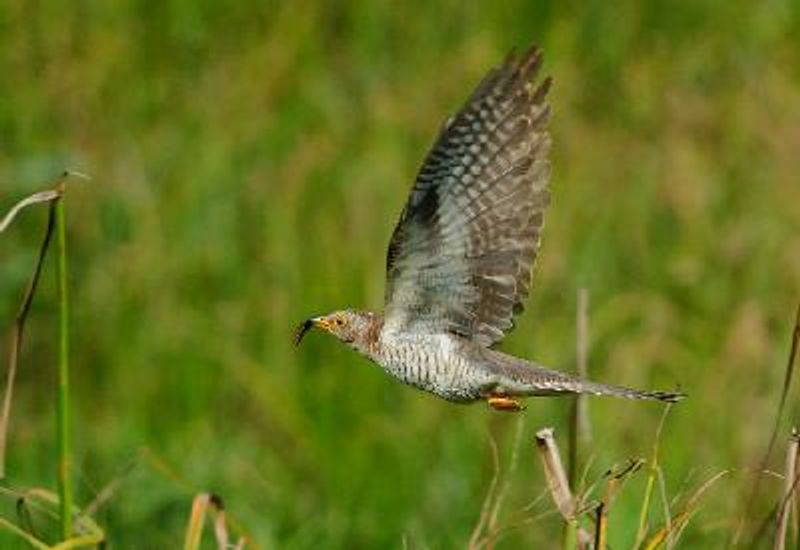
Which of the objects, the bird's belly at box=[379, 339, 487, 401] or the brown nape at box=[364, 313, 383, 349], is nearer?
the bird's belly at box=[379, 339, 487, 401]

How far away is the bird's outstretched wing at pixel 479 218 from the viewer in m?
3.87

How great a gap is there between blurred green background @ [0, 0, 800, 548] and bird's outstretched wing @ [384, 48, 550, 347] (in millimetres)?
1673

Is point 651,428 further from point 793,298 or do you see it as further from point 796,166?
point 796,166

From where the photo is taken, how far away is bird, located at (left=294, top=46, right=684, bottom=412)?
12.6 feet

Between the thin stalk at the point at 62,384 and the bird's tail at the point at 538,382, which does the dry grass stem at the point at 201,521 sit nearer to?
the thin stalk at the point at 62,384

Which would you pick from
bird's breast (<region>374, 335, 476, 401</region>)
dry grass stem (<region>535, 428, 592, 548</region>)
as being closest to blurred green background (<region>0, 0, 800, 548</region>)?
bird's breast (<region>374, 335, 476, 401</region>)

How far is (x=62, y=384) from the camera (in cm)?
340

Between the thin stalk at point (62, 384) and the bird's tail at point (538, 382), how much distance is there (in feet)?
2.17

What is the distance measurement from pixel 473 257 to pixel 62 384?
0.73 m

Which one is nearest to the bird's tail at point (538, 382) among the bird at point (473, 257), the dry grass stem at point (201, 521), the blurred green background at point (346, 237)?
the bird at point (473, 257)

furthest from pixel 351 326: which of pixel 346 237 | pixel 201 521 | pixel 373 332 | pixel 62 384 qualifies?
pixel 346 237

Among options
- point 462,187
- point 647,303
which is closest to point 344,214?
point 647,303

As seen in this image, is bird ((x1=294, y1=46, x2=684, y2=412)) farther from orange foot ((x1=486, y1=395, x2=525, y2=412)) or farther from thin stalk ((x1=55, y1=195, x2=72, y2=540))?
thin stalk ((x1=55, y1=195, x2=72, y2=540))

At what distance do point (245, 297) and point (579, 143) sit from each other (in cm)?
152
